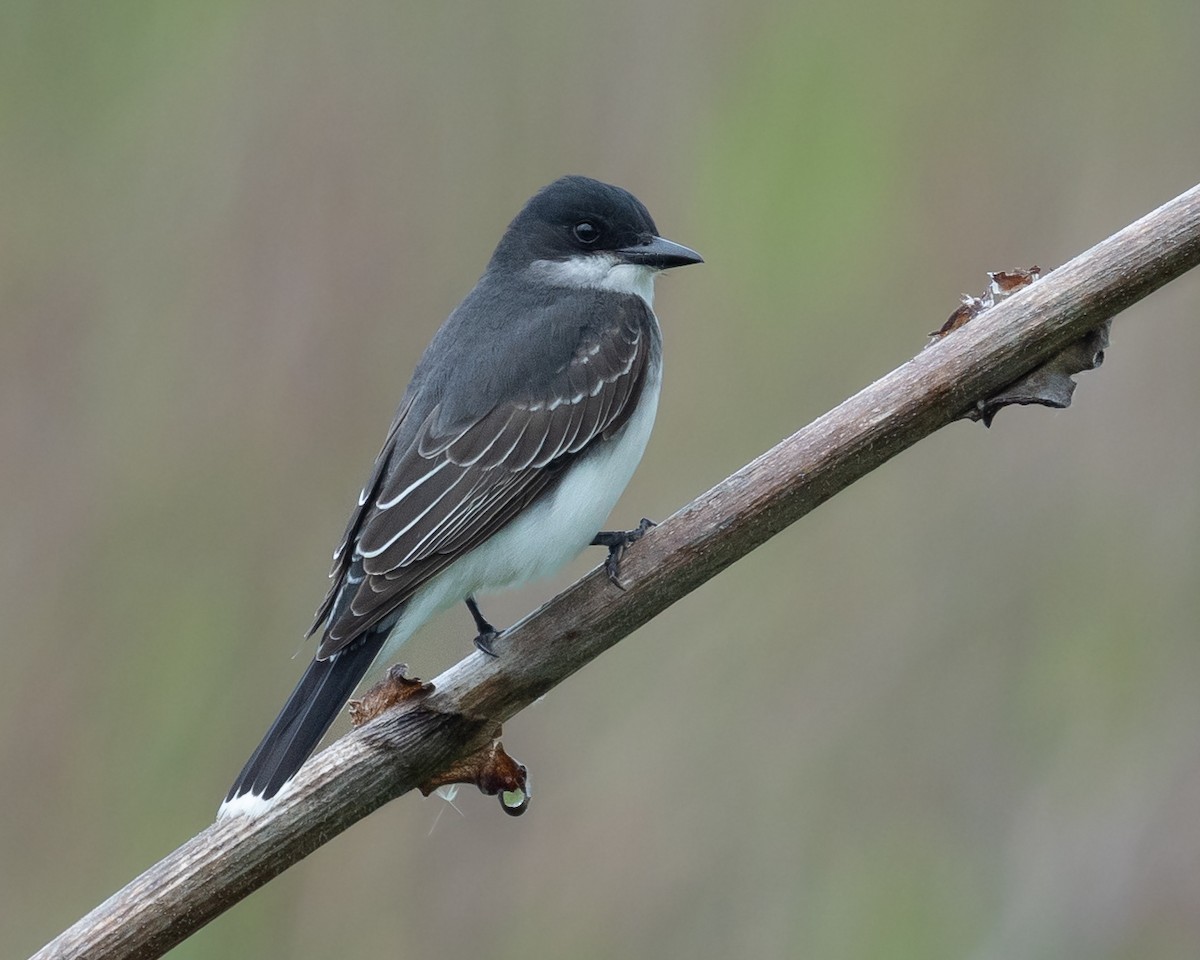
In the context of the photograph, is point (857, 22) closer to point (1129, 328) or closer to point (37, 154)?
point (1129, 328)

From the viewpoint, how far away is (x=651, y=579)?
3.20m

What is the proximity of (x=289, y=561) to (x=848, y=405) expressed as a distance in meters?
2.38

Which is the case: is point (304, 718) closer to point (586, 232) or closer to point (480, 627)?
point (480, 627)

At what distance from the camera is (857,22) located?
5371 millimetres

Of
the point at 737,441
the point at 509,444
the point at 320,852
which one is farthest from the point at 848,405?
the point at 320,852

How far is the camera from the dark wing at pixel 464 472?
402 centimetres

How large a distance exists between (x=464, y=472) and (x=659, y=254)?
1.00m

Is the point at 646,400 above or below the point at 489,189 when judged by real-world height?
below

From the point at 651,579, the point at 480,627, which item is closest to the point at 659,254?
the point at 480,627

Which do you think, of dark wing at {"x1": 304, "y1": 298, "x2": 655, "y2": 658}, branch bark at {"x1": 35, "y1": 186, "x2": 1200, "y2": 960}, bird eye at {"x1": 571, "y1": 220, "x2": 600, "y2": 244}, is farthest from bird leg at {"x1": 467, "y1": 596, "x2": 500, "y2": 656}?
bird eye at {"x1": 571, "y1": 220, "x2": 600, "y2": 244}

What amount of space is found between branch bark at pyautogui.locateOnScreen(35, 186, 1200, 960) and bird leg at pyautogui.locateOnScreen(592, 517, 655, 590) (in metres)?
0.04

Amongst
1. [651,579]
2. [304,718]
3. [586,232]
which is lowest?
[651,579]

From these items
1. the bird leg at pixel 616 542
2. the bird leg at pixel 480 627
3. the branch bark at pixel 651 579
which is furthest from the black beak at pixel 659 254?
the branch bark at pixel 651 579

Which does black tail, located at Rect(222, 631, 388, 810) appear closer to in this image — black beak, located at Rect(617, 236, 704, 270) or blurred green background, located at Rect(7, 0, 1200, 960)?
blurred green background, located at Rect(7, 0, 1200, 960)
